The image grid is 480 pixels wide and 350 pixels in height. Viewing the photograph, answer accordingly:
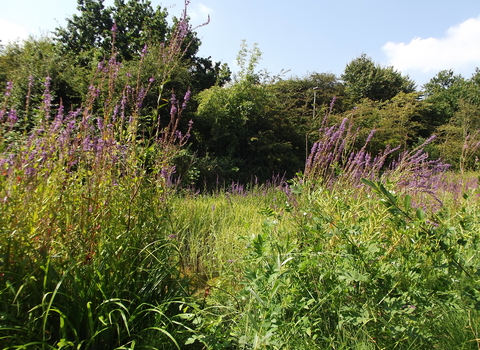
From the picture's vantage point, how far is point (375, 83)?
22781 mm

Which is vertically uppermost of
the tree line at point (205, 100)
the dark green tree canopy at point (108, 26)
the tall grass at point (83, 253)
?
the dark green tree canopy at point (108, 26)

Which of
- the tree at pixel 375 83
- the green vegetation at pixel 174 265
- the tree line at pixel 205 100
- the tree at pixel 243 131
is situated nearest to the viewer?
the green vegetation at pixel 174 265

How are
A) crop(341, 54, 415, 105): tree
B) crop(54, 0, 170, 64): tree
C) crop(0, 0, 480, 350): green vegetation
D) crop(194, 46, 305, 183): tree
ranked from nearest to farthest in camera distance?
1. crop(0, 0, 480, 350): green vegetation
2. crop(194, 46, 305, 183): tree
3. crop(54, 0, 170, 64): tree
4. crop(341, 54, 415, 105): tree

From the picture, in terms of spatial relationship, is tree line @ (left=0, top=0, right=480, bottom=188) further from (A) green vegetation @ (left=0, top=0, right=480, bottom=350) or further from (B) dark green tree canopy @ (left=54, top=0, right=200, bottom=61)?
(A) green vegetation @ (left=0, top=0, right=480, bottom=350)

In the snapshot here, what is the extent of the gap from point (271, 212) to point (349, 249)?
47 centimetres

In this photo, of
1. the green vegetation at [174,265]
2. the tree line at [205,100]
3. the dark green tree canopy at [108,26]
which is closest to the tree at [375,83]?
the tree line at [205,100]

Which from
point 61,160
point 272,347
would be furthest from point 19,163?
point 272,347

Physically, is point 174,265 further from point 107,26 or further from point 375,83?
point 375,83

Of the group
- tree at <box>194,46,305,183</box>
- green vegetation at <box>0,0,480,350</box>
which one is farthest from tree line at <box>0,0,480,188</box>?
green vegetation at <box>0,0,480,350</box>

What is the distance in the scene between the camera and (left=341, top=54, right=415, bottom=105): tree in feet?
74.7

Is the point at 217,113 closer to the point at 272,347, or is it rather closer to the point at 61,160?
the point at 61,160

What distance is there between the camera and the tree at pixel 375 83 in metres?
22.8

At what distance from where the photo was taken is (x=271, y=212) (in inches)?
68.3

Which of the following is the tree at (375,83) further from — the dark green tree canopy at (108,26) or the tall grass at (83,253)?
the tall grass at (83,253)
